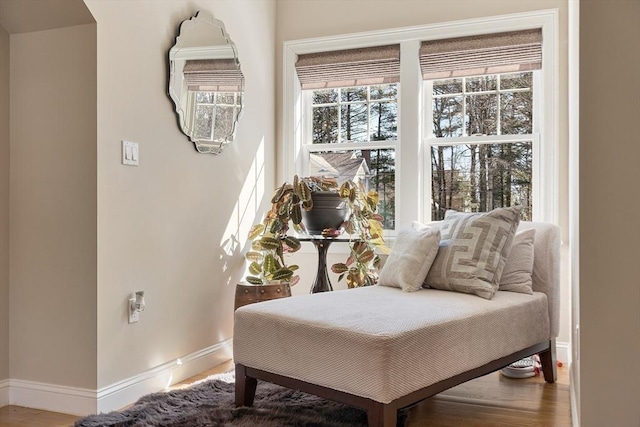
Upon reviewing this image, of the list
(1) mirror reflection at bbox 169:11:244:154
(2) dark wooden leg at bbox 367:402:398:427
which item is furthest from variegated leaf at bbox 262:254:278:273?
(2) dark wooden leg at bbox 367:402:398:427

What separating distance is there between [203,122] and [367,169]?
1254mm

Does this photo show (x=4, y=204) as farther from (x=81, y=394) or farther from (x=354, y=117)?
(x=354, y=117)

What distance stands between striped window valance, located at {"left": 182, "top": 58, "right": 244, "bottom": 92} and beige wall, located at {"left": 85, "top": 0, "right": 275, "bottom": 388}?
0.50 ft

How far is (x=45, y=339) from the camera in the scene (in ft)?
8.70

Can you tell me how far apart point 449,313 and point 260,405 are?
92 centimetres

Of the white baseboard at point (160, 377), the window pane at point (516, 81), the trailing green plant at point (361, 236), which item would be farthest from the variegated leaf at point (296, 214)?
the window pane at point (516, 81)

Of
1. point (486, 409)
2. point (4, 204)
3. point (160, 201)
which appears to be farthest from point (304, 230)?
point (4, 204)

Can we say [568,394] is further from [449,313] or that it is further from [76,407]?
[76,407]

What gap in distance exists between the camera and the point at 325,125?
4195 mm

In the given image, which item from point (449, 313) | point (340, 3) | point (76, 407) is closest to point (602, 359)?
point (449, 313)

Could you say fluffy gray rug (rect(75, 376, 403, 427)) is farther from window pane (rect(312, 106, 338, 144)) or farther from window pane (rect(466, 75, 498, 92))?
window pane (rect(466, 75, 498, 92))

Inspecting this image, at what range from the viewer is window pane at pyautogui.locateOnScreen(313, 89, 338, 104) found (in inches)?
164

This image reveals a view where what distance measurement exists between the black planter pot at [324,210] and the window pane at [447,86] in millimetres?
1002

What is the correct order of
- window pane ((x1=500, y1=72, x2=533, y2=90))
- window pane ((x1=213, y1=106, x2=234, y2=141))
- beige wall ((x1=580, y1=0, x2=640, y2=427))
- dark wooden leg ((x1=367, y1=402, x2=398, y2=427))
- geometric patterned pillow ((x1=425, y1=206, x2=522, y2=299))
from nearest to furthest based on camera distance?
beige wall ((x1=580, y1=0, x2=640, y2=427)) → dark wooden leg ((x1=367, y1=402, x2=398, y2=427)) → geometric patterned pillow ((x1=425, y1=206, x2=522, y2=299)) → window pane ((x1=213, y1=106, x2=234, y2=141)) → window pane ((x1=500, y1=72, x2=533, y2=90))
